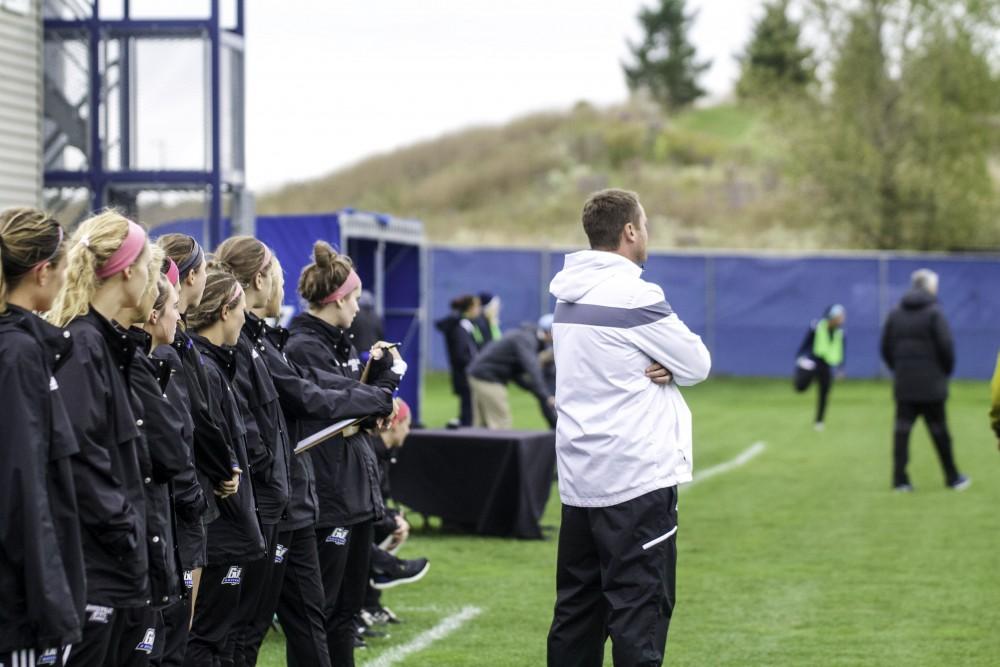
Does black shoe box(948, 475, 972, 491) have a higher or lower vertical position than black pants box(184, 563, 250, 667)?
lower

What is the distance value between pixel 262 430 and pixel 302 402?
342mm

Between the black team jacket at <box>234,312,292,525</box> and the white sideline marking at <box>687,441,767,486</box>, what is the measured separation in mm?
10270

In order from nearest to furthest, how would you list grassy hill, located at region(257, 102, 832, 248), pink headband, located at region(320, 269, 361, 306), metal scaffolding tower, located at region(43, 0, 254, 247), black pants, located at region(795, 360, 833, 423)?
1. pink headband, located at region(320, 269, 361, 306)
2. metal scaffolding tower, located at region(43, 0, 254, 247)
3. black pants, located at region(795, 360, 833, 423)
4. grassy hill, located at region(257, 102, 832, 248)

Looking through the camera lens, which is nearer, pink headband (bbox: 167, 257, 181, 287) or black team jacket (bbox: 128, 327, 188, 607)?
black team jacket (bbox: 128, 327, 188, 607)

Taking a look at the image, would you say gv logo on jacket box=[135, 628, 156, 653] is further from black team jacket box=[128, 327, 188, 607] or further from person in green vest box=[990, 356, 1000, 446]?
person in green vest box=[990, 356, 1000, 446]

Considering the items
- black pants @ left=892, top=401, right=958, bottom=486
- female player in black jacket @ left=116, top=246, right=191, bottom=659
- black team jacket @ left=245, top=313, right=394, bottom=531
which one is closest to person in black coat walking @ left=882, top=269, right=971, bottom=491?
black pants @ left=892, top=401, right=958, bottom=486

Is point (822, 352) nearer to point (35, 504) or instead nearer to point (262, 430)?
point (262, 430)

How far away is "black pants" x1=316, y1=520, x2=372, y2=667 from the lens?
21.1 feet

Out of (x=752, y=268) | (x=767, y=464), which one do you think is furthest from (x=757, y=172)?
(x=767, y=464)

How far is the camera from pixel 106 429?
4.18m

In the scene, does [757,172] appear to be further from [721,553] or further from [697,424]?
[721,553]

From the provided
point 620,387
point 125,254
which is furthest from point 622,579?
point 125,254

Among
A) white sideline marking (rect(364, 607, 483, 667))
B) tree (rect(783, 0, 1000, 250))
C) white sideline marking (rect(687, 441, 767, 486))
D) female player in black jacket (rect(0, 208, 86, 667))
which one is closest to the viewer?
female player in black jacket (rect(0, 208, 86, 667))

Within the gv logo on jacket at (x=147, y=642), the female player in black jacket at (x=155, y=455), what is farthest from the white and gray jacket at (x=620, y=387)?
the gv logo on jacket at (x=147, y=642)
